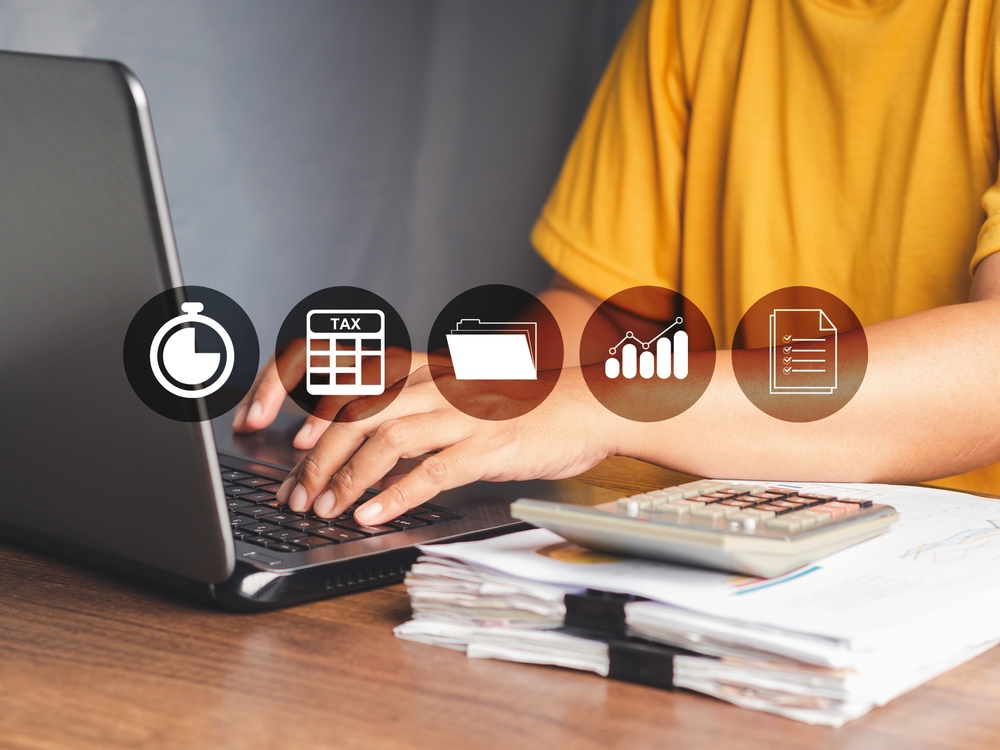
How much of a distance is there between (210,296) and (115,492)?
118 centimetres

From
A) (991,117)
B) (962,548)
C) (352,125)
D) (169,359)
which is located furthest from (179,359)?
(352,125)

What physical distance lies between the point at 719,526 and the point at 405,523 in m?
0.24

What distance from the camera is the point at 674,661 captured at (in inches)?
14.9

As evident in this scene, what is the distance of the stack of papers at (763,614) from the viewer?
35 cm

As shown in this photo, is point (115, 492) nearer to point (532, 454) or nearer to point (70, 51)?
point (532, 454)

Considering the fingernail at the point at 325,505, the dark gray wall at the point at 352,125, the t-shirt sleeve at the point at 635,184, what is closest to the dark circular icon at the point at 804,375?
the fingernail at the point at 325,505

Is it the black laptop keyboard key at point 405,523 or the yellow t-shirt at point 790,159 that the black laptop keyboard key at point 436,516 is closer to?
the black laptop keyboard key at point 405,523

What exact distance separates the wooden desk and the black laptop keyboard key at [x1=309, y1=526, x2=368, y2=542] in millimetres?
67

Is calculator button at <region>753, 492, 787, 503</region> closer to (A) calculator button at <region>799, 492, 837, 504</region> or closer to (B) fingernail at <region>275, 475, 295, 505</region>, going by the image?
(A) calculator button at <region>799, 492, 837, 504</region>

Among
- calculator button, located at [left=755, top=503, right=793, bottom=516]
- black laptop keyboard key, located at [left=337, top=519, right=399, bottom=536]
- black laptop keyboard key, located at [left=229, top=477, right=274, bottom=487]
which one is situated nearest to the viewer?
calculator button, located at [left=755, top=503, right=793, bottom=516]

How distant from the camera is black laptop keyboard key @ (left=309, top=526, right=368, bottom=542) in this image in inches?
21.0

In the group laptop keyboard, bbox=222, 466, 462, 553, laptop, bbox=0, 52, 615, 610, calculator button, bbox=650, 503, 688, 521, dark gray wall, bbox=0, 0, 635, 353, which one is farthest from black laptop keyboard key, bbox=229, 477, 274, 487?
dark gray wall, bbox=0, 0, 635, 353

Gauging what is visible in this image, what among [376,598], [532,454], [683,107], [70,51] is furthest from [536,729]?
[70,51]

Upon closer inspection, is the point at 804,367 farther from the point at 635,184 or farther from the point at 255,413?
the point at 635,184
